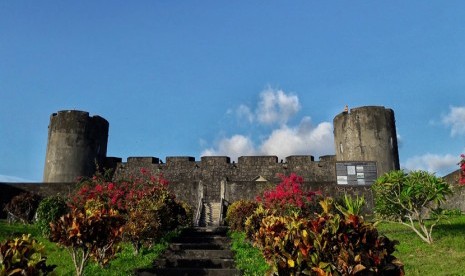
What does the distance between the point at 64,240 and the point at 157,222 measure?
384 cm

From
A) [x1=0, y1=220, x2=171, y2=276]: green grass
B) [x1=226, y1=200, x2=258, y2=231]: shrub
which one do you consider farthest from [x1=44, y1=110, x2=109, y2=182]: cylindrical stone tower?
[x1=226, y1=200, x2=258, y2=231]: shrub

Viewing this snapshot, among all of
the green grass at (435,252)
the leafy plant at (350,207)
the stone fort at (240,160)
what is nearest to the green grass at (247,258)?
the green grass at (435,252)

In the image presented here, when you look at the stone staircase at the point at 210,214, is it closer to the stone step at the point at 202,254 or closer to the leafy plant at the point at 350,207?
the stone step at the point at 202,254

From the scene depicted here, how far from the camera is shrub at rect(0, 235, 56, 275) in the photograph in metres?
3.49

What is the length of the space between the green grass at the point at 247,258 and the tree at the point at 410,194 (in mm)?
3470

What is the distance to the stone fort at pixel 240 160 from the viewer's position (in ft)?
75.6

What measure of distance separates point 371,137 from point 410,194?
48.1 ft

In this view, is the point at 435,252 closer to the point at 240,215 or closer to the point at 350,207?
the point at 350,207

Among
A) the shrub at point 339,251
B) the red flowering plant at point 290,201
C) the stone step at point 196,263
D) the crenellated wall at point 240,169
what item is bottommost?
the stone step at point 196,263

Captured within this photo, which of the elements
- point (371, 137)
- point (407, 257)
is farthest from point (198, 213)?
point (371, 137)

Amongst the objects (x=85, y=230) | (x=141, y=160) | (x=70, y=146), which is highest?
(x=70, y=146)

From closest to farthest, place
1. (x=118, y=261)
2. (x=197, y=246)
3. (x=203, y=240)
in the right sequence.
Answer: (x=118, y=261)
(x=197, y=246)
(x=203, y=240)

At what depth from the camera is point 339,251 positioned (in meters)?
3.62

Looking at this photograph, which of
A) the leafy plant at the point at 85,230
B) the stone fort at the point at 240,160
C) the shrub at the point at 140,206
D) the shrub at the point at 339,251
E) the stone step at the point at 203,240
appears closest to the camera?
the shrub at the point at 339,251
